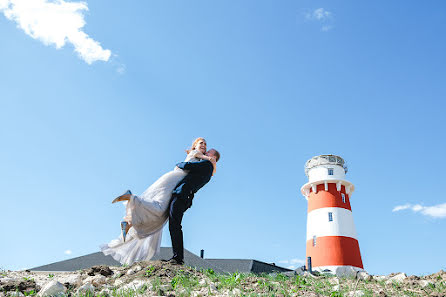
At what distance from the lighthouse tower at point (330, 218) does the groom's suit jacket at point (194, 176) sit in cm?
1437

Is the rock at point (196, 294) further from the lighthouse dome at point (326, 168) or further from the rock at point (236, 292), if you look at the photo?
the lighthouse dome at point (326, 168)

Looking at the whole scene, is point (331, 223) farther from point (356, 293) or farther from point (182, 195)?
point (356, 293)

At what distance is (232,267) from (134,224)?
12.0 metres

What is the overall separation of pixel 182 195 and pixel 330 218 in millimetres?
16788


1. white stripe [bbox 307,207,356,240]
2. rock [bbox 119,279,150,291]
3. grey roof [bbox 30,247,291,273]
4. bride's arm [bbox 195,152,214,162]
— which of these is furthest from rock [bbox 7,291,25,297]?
white stripe [bbox 307,207,356,240]

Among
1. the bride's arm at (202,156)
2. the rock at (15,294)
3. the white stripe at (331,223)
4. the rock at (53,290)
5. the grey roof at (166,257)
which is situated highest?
the white stripe at (331,223)

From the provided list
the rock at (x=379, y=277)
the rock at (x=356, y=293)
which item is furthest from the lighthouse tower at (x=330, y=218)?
the rock at (x=356, y=293)

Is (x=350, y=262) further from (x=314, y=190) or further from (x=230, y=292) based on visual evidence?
(x=230, y=292)

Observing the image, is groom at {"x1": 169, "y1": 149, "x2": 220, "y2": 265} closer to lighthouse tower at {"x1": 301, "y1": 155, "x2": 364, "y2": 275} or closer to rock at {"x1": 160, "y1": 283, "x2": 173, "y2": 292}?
rock at {"x1": 160, "y1": 283, "x2": 173, "y2": 292}

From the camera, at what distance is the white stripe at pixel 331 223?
2036cm

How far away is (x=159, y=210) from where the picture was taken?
18.5 ft

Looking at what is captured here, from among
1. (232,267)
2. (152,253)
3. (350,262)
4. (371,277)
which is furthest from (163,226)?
(350,262)

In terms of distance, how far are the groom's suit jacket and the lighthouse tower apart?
1437 centimetres

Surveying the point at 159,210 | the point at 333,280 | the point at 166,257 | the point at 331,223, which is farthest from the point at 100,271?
the point at 331,223
